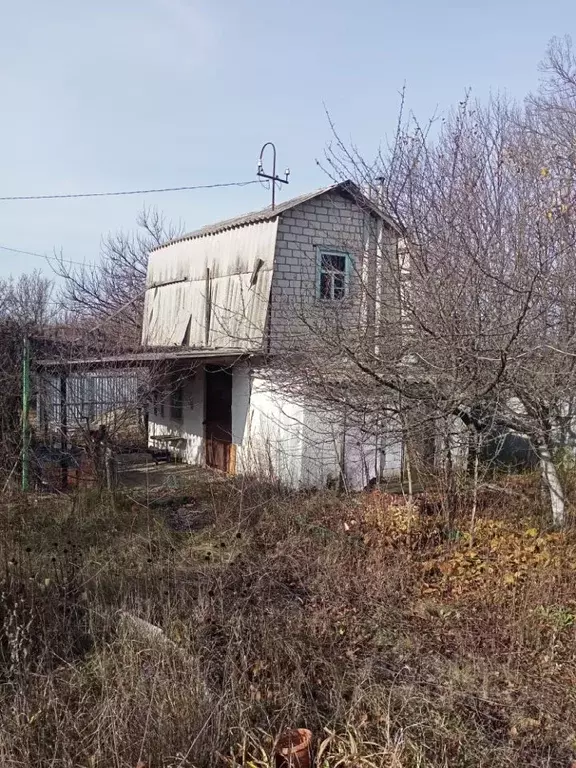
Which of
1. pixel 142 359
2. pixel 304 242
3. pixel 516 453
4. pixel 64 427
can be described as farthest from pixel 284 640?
pixel 516 453

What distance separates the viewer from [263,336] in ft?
30.0

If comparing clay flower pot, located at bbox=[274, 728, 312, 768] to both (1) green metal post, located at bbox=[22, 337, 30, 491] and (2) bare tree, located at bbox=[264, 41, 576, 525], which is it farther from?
(1) green metal post, located at bbox=[22, 337, 30, 491]

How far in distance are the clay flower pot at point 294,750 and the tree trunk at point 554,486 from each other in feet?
17.9

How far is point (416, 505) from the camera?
780 centimetres

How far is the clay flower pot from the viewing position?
9.62 feet

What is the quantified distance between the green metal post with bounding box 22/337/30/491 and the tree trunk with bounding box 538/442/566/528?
7.18 m

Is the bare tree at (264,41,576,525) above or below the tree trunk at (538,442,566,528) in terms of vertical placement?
above

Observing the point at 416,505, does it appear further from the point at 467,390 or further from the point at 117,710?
the point at 117,710

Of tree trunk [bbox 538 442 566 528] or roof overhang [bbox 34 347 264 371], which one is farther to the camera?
roof overhang [bbox 34 347 264 371]

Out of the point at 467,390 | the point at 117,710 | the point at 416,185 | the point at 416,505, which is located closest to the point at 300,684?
the point at 117,710

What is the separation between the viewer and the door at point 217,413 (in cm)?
1301

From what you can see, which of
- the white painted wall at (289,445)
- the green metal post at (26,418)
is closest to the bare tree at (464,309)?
the white painted wall at (289,445)

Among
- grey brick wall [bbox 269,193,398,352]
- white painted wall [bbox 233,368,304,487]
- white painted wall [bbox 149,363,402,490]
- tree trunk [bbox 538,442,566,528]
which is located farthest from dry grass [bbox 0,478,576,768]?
grey brick wall [bbox 269,193,398,352]

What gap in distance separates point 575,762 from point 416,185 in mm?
6289
